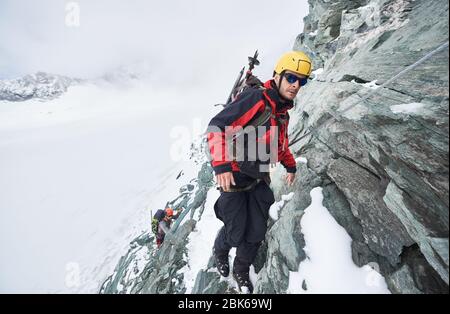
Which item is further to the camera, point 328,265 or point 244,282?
point 244,282

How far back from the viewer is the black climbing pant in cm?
425

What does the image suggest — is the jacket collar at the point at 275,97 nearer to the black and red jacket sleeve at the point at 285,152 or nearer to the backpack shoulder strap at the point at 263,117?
the backpack shoulder strap at the point at 263,117

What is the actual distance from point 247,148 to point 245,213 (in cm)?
138

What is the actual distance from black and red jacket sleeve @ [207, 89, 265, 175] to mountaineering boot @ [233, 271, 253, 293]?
310cm

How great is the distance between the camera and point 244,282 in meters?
5.34

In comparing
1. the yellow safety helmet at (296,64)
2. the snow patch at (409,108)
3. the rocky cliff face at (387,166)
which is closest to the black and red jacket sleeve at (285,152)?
the rocky cliff face at (387,166)

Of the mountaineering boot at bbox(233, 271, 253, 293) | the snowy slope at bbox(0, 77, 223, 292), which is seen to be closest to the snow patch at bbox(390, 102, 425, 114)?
the mountaineering boot at bbox(233, 271, 253, 293)

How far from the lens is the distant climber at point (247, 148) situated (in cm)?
347

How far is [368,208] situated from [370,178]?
50 centimetres

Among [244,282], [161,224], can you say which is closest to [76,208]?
[161,224]

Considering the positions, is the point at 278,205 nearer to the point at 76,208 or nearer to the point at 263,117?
the point at 263,117

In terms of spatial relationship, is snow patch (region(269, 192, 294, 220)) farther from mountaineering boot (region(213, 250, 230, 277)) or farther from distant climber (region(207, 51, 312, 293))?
mountaineering boot (region(213, 250, 230, 277))
